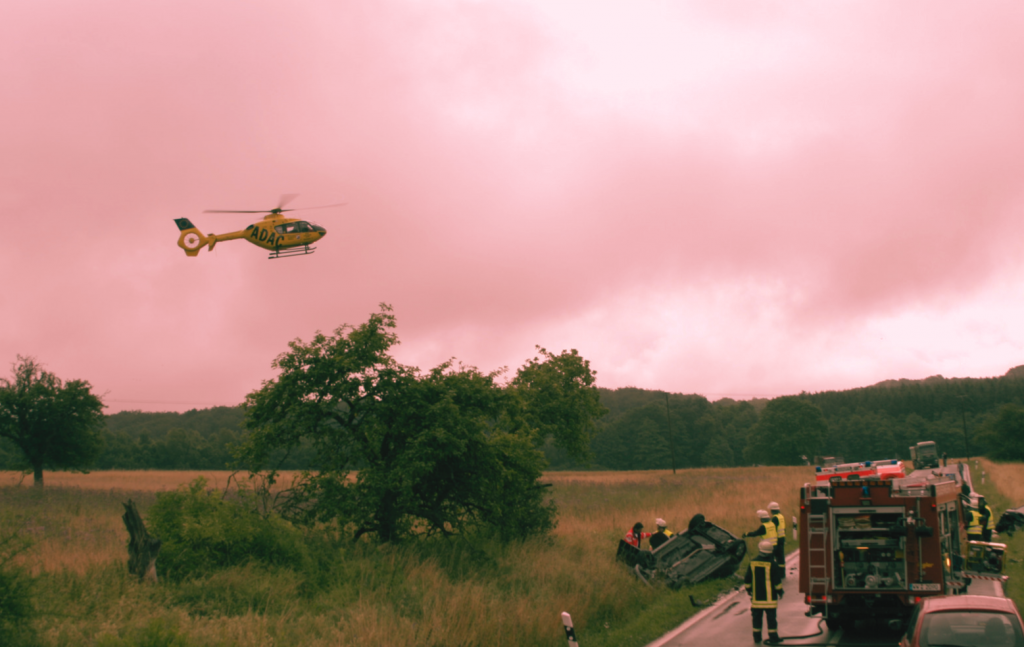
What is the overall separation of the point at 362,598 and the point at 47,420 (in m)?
35.0

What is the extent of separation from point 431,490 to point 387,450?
1.39 metres

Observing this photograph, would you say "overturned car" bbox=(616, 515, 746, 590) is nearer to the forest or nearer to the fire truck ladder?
the fire truck ladder

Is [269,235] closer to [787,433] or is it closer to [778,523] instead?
[778,523]

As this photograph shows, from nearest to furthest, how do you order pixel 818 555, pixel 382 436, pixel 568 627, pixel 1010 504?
pixel 568 627 → pixel 818 555 → pixel 382 436 → pixel 1010 504

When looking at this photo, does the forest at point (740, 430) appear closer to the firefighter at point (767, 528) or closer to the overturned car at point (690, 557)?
the overturned car at point (690, 557)

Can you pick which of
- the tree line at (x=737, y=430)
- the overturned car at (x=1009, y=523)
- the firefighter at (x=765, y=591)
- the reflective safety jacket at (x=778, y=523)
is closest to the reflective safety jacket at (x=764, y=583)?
the firefighter at (x=765, y=591)

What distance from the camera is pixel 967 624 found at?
287 inches

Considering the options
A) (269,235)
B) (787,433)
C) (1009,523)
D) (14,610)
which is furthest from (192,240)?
(787,433)

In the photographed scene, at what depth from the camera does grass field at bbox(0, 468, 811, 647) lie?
959 centimetres

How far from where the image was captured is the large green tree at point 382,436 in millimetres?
15203

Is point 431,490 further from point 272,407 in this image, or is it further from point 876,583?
point 876,583

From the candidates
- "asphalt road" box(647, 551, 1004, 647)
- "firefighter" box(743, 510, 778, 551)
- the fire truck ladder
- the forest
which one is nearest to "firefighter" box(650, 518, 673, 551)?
"firefighter" box(743, 510, 778, 551)

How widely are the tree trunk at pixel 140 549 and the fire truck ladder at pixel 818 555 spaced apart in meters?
10.3

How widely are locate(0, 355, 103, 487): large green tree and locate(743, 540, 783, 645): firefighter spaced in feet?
128
